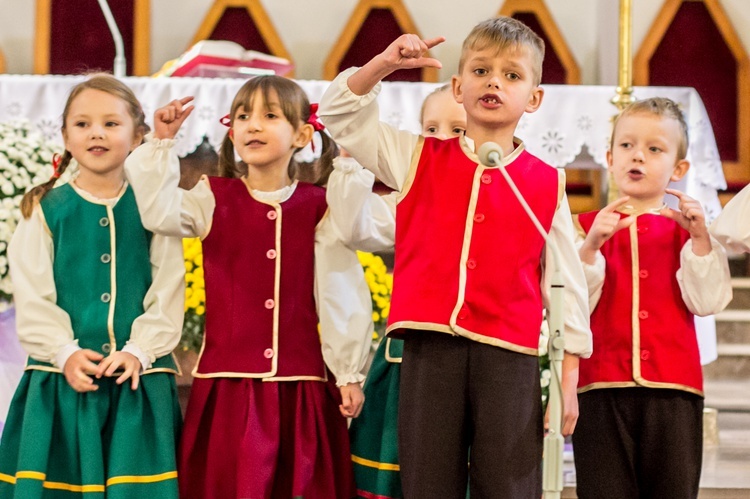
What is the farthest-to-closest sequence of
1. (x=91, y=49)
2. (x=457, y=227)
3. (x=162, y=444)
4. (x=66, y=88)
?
(x=91, y=49) < (x=66, y=88) < (x=162, y=444) < (x=457, y=227)

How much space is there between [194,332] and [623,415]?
1.36 m

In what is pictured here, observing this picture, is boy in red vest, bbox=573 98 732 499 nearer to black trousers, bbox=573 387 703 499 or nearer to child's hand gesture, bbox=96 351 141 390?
black trousers, bbox=573 387 703 499

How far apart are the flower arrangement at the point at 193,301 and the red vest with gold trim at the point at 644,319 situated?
1.22 meters

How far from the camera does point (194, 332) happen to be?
3254 mm

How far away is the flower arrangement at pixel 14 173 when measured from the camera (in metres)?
3.12

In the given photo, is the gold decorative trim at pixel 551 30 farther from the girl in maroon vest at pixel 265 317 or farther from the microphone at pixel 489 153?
the microphone at pixel 489 153

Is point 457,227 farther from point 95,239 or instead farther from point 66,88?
point 66,88

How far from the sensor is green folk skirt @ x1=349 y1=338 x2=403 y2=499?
258 centimetres

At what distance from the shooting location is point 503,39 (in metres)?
2.25

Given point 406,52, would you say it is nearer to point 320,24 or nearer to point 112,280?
point 112,280

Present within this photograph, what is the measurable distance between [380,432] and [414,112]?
79.9 inches

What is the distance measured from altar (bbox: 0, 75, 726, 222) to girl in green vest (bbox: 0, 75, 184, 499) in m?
1.61

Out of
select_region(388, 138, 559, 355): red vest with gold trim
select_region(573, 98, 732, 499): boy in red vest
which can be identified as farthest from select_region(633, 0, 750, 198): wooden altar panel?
select_region(388, 138, 559, 355): red vest with gold trim

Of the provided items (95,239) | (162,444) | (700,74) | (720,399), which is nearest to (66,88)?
(95,239)
